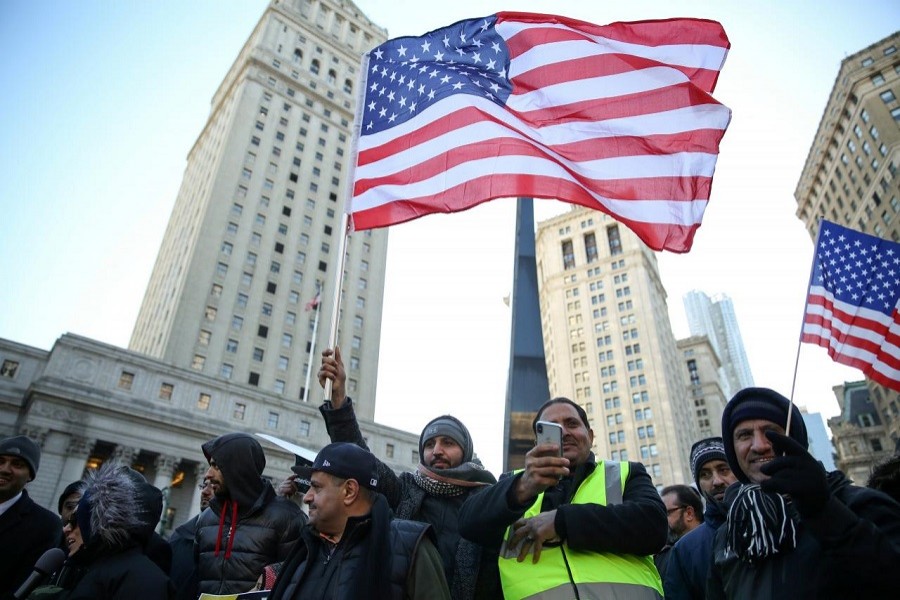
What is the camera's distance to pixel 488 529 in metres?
3.14

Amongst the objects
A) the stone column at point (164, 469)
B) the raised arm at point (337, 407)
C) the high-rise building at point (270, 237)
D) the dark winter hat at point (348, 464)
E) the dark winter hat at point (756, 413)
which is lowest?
the dark winter hat at point (348, 464)

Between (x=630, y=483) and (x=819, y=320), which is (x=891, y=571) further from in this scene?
(x=819, y=320)

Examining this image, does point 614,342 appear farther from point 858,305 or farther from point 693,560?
point 693,560

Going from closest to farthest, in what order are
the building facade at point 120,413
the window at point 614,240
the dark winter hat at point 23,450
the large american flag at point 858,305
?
the dark winter hat at point 23,450, the large american flag at point 858,305, the building facade at point 120,413, the window at point 614,240

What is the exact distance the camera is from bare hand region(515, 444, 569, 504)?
2770 mm

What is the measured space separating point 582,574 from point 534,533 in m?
0.32

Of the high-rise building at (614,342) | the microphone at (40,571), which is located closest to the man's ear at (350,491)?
the microphone at (40,571)

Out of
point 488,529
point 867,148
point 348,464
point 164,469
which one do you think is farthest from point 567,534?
point 867,148

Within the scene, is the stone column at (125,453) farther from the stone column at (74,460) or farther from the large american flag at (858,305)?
the large american flag at (858,305)

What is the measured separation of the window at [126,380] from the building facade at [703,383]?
92.6m

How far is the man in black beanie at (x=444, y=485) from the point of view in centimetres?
361

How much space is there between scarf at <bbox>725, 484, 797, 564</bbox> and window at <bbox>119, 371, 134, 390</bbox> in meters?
40.1

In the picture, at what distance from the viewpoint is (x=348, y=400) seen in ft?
15.6

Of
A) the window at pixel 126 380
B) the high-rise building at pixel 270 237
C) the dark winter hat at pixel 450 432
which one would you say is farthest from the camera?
the high-rise building at pixel 270 237
